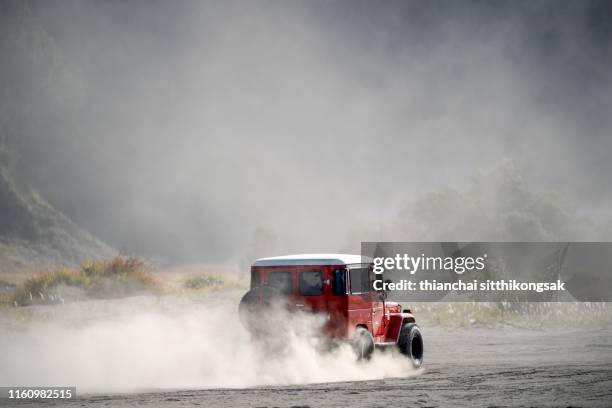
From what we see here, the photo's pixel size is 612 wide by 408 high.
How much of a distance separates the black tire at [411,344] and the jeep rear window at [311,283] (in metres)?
2.67

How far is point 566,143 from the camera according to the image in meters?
166

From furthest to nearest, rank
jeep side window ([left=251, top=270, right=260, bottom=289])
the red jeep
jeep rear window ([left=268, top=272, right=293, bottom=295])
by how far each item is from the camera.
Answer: jeep side window ([left=251, top=270, right=260, bottom=289]) → jeep rear window ([left=268, top=272, right=293, bottom=295]) → the red jeep

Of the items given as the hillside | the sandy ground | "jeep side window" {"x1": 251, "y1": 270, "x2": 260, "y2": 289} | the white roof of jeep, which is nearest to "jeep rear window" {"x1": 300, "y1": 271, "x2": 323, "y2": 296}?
the white roof of jeep

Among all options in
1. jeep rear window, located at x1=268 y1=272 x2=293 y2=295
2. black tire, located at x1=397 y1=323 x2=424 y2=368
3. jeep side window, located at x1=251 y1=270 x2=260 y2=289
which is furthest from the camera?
black tire, located at x1=397 y1=323 x2=424 y2=368

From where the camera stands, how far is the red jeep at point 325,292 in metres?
14.9

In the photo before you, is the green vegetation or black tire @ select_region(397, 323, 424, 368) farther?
the green vegetation

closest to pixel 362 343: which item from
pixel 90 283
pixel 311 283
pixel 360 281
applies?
pixel 360 281

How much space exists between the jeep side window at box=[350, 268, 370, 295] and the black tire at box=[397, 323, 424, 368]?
1.59 m

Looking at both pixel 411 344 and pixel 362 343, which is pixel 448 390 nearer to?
pixel 362 343

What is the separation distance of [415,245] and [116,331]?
3367 centimetres

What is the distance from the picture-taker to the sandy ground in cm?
1174

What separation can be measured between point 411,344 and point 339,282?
282 cm

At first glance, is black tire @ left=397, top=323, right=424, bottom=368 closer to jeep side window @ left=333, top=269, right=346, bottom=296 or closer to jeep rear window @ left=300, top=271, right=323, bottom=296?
jeep side window @ left=333, top=269, right=346, bottom=296

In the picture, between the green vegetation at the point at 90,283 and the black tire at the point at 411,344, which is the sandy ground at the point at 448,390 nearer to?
the black tire at the point at 411,344
